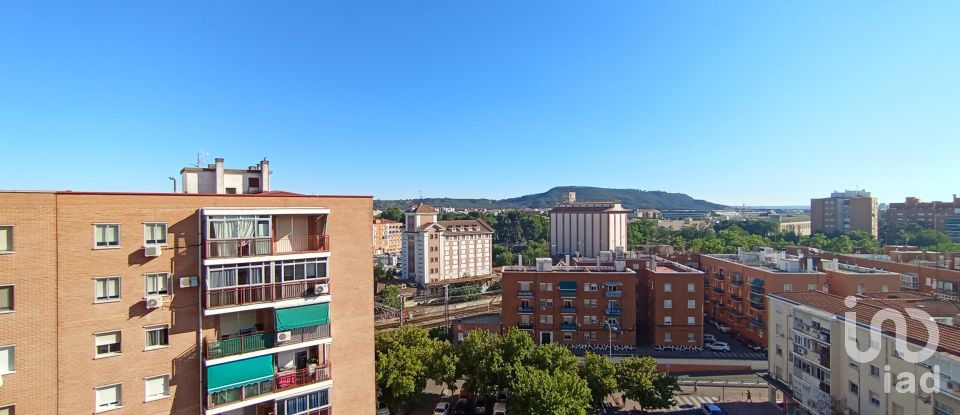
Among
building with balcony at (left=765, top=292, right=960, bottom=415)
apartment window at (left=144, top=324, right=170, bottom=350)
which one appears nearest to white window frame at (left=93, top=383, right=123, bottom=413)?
apartment window at (left=144, top=324, right=170, bottom=350)

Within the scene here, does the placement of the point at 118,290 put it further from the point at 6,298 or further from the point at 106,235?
the point at 6,298

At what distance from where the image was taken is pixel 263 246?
13812 mm

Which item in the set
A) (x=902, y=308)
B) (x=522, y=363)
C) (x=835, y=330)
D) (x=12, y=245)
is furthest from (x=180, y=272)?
(x=902, y=308)

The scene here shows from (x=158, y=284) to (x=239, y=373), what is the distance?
3.54 meters

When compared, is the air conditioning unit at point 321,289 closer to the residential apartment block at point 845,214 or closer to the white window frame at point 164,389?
the white window frame at point 164,389

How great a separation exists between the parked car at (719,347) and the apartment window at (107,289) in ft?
146

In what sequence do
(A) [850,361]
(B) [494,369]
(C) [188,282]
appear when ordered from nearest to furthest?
(C) [188,282] → (A) [850,361] → (B) [494,369]

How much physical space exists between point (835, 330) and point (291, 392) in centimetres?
2730

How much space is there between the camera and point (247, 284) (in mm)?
13523

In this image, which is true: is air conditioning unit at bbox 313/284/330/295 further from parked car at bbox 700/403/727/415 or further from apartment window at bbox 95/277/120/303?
parked car at bbox 700/403/727/415

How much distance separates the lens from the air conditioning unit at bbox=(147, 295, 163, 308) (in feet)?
40.3

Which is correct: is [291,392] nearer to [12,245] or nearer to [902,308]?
[12,245]

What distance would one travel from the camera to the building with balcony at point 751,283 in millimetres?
40125

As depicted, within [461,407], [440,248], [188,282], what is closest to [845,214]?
[440,248]
